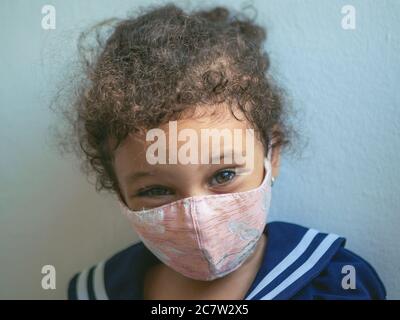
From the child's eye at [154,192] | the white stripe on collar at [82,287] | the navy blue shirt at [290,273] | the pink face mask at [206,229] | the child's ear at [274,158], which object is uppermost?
the child's ear at [274,158]

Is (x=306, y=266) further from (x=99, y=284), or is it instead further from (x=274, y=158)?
(x=99, y=284)

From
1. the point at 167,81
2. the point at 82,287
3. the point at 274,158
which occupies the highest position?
the point at 167,81

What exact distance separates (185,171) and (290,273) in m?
0.28

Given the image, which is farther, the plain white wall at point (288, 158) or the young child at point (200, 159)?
the plain white wall at point (288, 158)

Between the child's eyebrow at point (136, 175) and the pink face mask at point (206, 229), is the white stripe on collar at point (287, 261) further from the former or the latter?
the child's eyebrow at point (136, 175)

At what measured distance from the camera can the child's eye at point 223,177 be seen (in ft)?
2.31

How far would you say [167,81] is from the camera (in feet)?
2.27

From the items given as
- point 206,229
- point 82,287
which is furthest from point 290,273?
point 82,287

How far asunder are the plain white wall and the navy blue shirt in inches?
4.3

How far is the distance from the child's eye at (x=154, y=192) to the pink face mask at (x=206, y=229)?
3cm

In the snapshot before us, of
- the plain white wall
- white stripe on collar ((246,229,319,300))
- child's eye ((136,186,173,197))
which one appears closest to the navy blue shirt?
white stripe on collar ((246,229,319,300))

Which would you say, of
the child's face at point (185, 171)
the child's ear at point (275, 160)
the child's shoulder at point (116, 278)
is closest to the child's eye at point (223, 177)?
the child's face at point (185, 171)

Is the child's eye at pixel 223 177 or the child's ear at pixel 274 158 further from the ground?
the child's ear at pixel 274 158

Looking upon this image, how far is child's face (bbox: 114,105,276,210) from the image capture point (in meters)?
0.68
